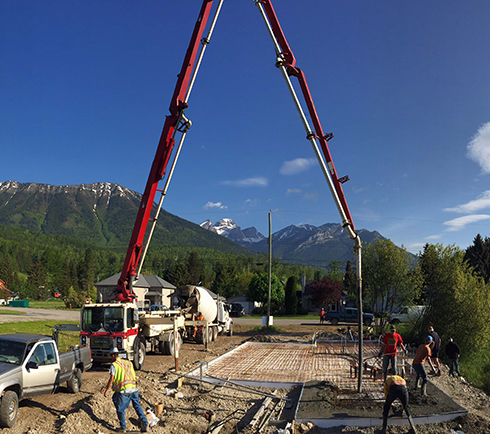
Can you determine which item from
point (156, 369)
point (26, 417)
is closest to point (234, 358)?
point (156, 369)

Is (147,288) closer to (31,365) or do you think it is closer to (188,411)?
(188,411)

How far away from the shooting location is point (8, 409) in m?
8.98

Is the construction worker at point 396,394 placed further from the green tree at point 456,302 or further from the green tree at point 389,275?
the green tree at point 389,275

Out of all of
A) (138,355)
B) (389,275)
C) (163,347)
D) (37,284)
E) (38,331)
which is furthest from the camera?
(37,284)

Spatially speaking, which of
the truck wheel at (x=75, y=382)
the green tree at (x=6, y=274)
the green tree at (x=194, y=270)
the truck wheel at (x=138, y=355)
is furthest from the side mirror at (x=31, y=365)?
the green tree at (x=6, y=274)

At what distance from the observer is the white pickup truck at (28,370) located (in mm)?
9133

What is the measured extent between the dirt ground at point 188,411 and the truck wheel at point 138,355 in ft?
4.89

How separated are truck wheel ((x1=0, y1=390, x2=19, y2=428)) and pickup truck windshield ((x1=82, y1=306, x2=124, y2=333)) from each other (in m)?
6.88

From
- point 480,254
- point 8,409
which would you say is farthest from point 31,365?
point 480,254

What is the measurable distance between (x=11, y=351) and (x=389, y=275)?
24333 mm

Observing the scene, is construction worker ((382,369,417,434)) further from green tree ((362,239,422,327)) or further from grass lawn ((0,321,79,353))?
green tree ((362,239,422,327))

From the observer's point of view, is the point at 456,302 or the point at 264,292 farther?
the point at 264,292

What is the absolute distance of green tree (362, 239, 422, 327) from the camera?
93.1 ft

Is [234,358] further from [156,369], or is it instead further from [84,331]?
[84,331]
